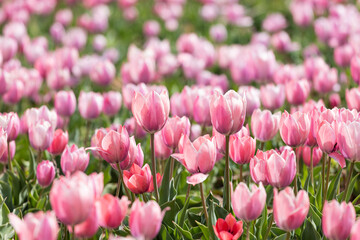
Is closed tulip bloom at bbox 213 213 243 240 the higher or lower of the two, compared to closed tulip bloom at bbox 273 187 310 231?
lower

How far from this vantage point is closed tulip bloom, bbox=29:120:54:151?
2318mm

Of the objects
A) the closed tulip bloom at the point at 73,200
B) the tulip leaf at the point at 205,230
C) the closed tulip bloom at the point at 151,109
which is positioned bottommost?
the tulip leaf at the point at 205,230

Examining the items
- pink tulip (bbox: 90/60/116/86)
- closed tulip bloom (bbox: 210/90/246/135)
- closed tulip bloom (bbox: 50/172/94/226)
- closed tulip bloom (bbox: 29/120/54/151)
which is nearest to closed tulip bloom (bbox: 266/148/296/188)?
closed tulip bloom (bbox: 210/90/246/135)

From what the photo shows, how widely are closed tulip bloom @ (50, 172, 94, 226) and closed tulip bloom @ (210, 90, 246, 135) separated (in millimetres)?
621

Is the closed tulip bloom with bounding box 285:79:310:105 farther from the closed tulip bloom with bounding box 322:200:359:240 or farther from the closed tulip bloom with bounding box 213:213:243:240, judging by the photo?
the closed tulip bloom with bounding box 322:200:359:240

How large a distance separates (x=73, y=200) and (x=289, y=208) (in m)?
0.63

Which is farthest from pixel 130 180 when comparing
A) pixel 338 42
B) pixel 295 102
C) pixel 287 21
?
pixel 287 21

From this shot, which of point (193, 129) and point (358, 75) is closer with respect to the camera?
point (193, 129)

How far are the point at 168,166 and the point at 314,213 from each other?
61 cm

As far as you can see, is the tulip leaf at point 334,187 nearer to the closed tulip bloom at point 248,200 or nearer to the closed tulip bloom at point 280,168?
the closed tulip bloom at point 280,168

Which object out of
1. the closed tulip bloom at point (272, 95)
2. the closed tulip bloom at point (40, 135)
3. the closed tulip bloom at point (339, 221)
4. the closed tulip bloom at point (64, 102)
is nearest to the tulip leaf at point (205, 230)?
the closed tulip bloom at point (339, 221)

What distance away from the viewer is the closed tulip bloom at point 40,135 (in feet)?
7.61

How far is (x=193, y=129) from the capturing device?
2.85 m

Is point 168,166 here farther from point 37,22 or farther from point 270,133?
point 37,22
